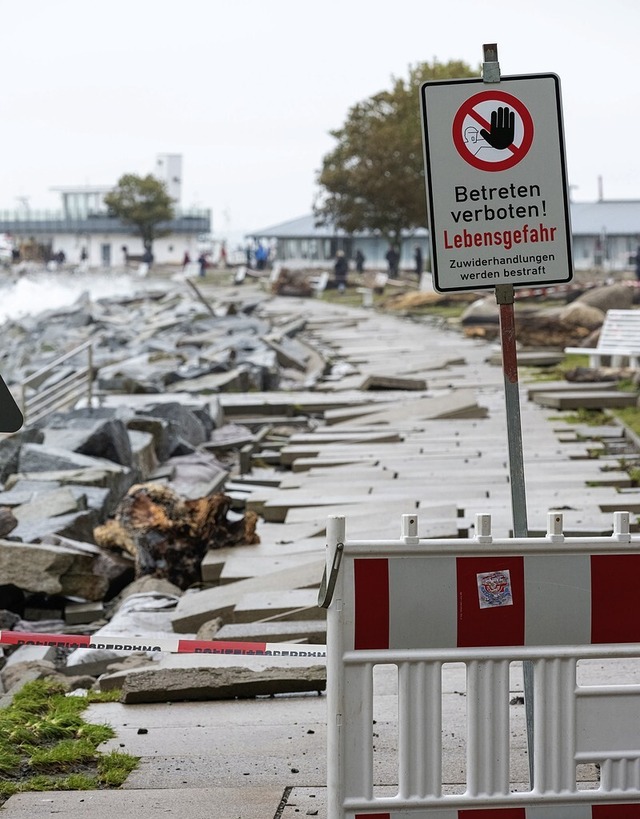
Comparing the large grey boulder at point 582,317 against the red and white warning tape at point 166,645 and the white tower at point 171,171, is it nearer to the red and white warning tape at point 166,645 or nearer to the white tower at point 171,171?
the red and white warning tape at point 166,645

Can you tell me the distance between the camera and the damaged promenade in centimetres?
520

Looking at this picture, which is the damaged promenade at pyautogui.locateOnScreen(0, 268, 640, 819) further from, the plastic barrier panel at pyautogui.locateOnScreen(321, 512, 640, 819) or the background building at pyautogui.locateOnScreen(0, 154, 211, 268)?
the background building at pyautogui.locateOnScreen(0, 154, 211, 268)

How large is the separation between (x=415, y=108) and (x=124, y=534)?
57086 mm

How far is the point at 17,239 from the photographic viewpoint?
137250 millimetres

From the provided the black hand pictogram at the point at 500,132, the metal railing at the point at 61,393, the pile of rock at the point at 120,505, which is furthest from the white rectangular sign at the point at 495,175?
the metal railing at the point at 61,393

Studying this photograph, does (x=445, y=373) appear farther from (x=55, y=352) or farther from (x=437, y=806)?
(x=437, y=806)

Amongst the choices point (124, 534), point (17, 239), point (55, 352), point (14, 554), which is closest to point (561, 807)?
point (14, 554)

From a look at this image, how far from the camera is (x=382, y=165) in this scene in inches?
2461

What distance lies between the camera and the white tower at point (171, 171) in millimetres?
134125

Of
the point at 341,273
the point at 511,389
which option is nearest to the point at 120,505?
the point at 511,389

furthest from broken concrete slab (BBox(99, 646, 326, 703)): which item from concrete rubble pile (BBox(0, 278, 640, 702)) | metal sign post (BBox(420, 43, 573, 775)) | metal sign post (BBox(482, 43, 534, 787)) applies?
metal sign post (BBox(420, 43, 573, 775))

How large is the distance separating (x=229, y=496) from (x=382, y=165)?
172 ft

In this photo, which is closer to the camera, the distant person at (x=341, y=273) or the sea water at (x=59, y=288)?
the distant person at (x=341, y=273)

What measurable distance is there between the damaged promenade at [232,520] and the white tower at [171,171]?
113m
